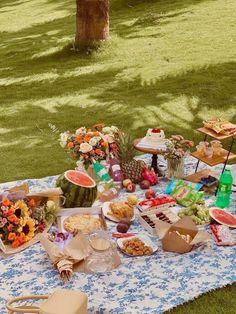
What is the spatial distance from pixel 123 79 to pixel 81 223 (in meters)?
6.23

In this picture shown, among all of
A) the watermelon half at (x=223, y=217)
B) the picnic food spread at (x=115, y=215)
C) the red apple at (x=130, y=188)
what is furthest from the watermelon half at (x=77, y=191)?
the watermelon half at (x=223, y=217)

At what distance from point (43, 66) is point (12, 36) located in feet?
12.4

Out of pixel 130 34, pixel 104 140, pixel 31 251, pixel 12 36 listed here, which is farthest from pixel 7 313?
pixel 12 36

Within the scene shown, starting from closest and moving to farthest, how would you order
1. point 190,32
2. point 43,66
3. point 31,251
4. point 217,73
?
point 31,251
point 217,73
point 43,66
point 190,32

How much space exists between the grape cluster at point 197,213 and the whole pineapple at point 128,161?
86 centimetres

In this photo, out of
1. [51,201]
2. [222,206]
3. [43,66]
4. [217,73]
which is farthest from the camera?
[43,66]

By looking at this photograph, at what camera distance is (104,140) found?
17.7 feet

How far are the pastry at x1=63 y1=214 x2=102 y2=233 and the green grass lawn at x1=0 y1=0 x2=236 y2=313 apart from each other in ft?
3.78

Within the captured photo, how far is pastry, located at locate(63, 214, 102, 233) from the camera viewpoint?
4570 millimetres

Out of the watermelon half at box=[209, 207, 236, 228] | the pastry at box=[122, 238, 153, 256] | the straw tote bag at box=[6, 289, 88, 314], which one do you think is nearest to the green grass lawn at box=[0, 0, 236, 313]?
the pastry at box=[122, 238, 153, 256]

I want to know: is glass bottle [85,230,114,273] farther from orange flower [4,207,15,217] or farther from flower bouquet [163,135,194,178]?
flower bouquet [163,135,194,178]

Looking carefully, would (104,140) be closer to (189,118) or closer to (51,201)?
(51,201)

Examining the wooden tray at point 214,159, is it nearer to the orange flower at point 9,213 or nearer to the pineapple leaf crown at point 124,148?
the pineapple leaf crown at point 124,148

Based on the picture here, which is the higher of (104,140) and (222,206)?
(104,140)
